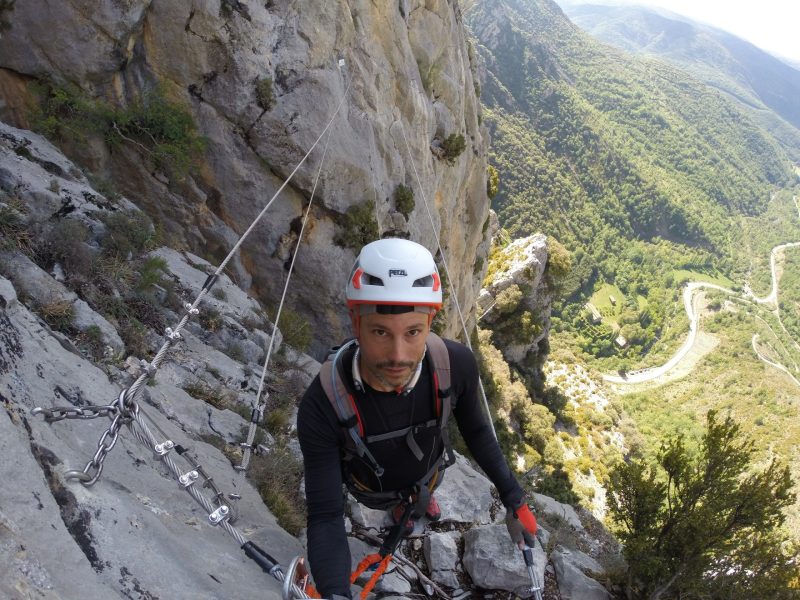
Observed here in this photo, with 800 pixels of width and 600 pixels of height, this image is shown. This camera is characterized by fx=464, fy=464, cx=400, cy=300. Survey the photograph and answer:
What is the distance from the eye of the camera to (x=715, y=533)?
624 cm

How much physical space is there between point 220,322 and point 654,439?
232 ft

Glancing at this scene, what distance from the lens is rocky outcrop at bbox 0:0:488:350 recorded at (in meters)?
9.32

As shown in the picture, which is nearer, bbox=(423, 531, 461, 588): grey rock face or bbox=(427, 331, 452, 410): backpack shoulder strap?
bbox=(427, 331, 452, 410): backpack shoulder strap

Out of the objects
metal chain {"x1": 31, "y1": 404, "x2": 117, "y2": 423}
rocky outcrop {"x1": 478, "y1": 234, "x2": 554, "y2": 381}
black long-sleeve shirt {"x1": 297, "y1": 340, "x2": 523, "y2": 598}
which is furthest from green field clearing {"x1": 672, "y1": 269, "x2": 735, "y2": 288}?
metal chain {"x1": 31, "y1": 404, "x2": 117, "y2": 423}

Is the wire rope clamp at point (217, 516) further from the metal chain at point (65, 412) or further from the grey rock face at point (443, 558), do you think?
the grey rock face at point (443, 558)

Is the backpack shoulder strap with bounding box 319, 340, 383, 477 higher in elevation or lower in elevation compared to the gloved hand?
higher

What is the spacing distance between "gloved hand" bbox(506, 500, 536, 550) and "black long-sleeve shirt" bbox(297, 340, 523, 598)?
71 centimetres

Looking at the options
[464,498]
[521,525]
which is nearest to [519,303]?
[464,498]

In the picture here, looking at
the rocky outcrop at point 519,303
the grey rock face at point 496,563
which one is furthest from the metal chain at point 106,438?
the rocky outcrop at point 519,303

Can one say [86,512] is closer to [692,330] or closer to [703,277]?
[692,330]

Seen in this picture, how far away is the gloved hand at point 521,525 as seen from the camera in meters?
3.75

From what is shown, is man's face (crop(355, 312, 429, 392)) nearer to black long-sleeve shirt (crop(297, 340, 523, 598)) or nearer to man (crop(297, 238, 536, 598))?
man (crop(297, 238, 536, 598))

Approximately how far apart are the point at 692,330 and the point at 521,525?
137 metres

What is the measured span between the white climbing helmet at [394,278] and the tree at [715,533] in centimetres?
561
